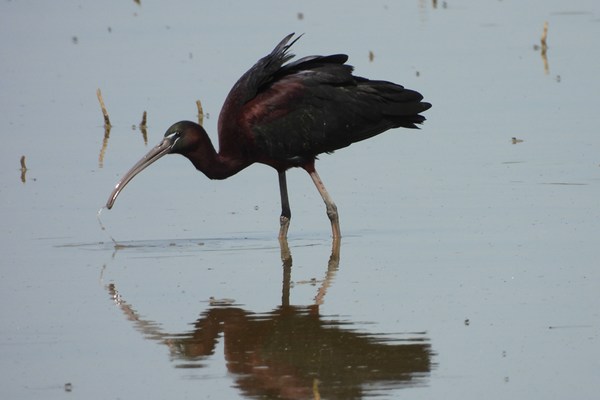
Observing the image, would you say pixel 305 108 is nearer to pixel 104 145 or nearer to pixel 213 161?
pixel 213 161

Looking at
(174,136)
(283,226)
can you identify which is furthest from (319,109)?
(174,136)

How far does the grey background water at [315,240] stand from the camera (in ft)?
30.1

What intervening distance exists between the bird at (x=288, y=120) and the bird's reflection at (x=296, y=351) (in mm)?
2232

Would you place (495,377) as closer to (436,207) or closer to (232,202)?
(436,207)

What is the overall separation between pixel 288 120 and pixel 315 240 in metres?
1.04

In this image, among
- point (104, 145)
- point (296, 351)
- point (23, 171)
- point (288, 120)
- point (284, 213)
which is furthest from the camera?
point (104, 145)

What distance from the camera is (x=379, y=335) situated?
9773 mm

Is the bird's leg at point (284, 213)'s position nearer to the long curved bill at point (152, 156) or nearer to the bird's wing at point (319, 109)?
the bird's wing at point (319, 109)

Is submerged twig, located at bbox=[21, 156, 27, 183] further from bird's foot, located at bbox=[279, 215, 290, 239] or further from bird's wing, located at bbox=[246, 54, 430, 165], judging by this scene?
bird's foot, located at bbox=[279, 215, 290, 239]

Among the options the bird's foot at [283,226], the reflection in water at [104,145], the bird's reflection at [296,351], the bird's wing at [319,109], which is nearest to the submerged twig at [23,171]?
the reflection in water at [104,145]

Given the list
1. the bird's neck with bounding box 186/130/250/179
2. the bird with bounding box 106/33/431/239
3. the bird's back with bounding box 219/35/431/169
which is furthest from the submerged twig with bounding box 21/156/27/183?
the bird's back with bounding box 219/35/431/169

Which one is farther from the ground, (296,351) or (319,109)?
(319,109)

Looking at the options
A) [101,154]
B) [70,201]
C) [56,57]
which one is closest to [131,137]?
[101,154]

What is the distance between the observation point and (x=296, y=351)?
31.4 ft
